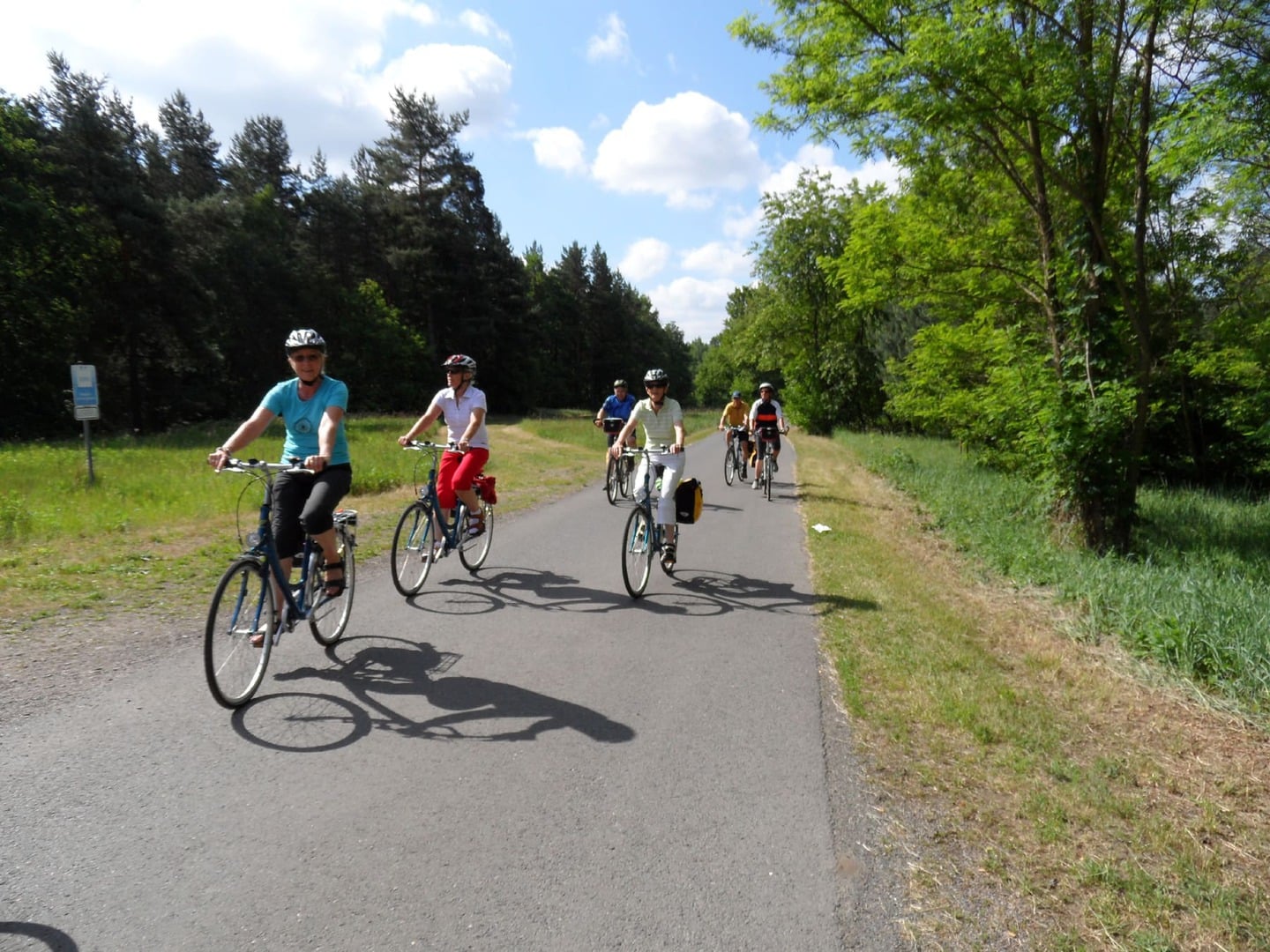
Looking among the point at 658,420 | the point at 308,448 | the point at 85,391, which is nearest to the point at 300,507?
Answer: the point at 308,448

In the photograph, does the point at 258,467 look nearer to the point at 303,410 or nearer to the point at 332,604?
the point at 303,410

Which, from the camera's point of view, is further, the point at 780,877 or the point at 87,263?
the point at 87,263

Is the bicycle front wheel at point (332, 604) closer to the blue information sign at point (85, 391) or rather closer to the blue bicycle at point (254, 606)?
the blue bicycle at point (254, 606)

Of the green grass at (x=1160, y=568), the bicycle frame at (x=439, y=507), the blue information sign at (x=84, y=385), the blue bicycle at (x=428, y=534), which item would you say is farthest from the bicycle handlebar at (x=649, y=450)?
the blue information sign at (x=84, y=385)

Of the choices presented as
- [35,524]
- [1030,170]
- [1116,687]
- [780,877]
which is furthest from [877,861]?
[1030,170]

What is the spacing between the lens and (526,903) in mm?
2523

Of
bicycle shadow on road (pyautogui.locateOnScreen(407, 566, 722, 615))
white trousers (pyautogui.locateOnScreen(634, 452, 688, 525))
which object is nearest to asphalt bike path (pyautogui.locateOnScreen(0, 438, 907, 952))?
bicycle shadow on road (pyautogui.locateOnScreen(407, 566, 722, 615))

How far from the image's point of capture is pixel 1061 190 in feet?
32.9

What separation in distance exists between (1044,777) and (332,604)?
14.4 feet

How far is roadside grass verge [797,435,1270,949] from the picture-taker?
251 centimetres

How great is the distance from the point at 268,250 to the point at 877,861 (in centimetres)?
4214

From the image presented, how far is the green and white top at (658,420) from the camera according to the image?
712 centimetres

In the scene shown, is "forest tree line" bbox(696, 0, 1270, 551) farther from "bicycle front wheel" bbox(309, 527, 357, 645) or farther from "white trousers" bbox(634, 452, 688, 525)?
"bicycle front wheel" bbox(309, 527, 357, 645)

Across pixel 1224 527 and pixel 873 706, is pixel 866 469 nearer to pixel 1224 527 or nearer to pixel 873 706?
pixel 1224 527
